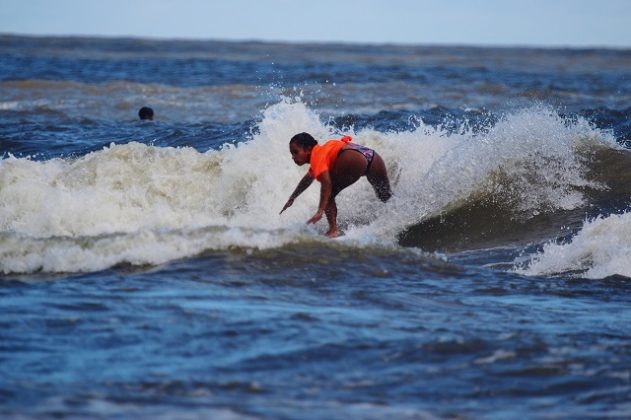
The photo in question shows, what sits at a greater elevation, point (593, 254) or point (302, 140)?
point (302, 140)

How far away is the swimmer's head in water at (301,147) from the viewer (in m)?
10.7

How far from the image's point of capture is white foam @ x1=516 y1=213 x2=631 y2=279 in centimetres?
955

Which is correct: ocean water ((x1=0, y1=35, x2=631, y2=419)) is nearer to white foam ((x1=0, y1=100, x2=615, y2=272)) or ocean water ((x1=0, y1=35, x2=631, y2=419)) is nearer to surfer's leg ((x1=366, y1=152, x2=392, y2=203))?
white foam ((x1=0, y1=100, x2=615, y2=272))

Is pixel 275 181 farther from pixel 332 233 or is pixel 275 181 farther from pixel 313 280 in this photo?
pixel 313 280

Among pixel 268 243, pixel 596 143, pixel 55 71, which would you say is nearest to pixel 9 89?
pixel 55 71

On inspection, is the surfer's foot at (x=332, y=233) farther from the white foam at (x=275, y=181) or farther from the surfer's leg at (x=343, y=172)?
the white foam at (x=275, y=181)

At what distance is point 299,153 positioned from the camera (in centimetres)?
1074

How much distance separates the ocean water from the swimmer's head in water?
30.0 inches

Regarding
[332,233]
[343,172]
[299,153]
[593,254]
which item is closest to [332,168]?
[343,172]

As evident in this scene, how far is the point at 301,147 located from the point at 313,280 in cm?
233

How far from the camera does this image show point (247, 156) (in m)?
13.8

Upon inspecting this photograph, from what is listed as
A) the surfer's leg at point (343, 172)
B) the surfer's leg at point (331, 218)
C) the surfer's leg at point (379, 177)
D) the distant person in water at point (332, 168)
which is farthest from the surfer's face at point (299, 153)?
the surfer's leg at point (379, 177)

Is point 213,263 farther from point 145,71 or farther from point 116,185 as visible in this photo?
point 145,71

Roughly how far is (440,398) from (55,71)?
33.8 metres
